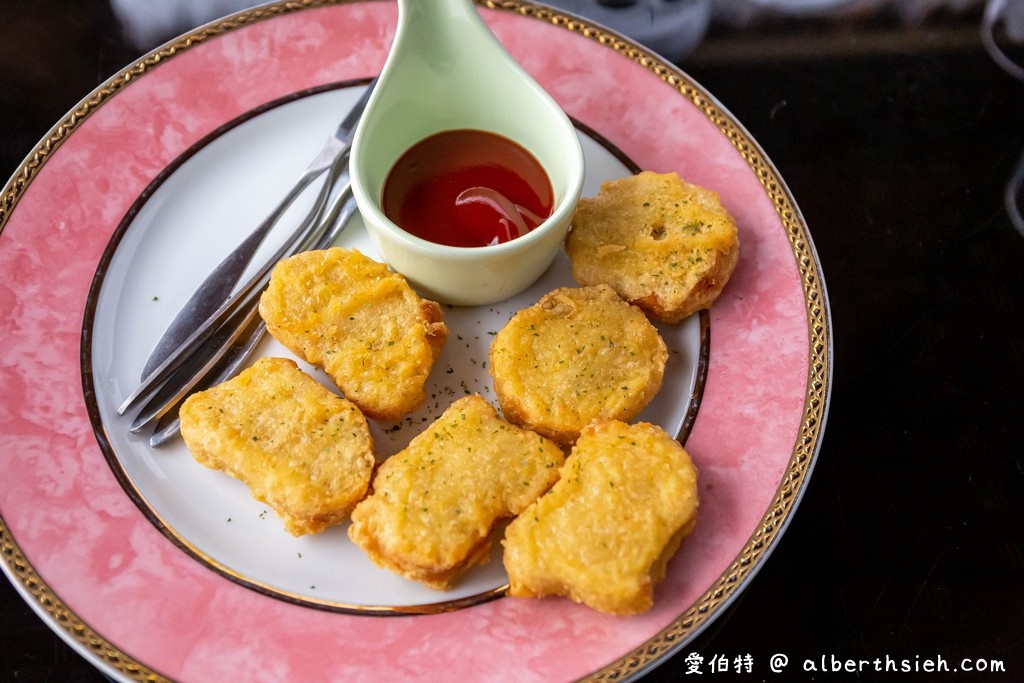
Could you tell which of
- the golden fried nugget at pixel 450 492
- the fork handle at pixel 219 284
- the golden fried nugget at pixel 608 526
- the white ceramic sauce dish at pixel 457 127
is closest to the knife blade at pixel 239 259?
the fork handle at pixel 219 284

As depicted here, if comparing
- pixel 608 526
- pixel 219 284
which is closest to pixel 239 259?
pixel 219 284

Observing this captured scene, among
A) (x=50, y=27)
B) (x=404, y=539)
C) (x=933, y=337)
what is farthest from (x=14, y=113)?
(x=933, y=337)

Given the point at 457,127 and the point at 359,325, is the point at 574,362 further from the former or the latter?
the point at 457,127

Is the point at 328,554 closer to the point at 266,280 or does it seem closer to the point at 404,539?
the point at 404,539

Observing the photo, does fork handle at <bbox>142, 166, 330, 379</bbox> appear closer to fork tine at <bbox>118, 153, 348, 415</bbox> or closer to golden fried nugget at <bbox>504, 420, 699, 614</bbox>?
fork tine at <bbox>118, 153, 348, 415</bbox>

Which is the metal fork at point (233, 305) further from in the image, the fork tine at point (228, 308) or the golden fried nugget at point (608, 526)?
the golden fried nugget at point (608, 526)

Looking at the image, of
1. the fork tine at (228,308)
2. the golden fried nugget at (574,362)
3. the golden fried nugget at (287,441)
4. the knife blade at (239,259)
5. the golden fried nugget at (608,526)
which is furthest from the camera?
the knife blade at (239,259)
